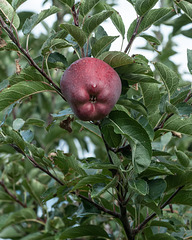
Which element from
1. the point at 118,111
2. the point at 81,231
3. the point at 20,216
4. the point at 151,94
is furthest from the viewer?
the point at 20,216

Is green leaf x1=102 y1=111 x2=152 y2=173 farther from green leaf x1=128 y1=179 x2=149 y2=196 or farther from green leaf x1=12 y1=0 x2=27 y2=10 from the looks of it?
green leaf x1=12 y1=0 x2=27 y2=10

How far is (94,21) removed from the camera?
3.17 ft

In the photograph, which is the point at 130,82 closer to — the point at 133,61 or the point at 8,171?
the point at 133,61

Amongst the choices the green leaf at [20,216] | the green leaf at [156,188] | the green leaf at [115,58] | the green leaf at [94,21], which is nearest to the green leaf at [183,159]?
the green leaf at [156,188]

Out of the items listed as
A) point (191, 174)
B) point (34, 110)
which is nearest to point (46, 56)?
point (191, 174)

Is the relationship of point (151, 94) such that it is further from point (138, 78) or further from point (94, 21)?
point (94, 21)

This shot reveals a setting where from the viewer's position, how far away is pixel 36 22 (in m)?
1.03

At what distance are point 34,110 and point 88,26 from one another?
6.79 ft

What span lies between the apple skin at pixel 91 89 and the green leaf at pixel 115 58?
0.15 feet

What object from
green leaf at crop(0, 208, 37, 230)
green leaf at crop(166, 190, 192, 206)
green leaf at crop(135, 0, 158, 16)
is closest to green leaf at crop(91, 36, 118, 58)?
green leaf at crop(135, 0, 158, 16)

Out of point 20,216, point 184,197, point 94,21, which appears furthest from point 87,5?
point 20,216

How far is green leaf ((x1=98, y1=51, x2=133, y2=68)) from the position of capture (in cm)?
93

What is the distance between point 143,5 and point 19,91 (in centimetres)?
40

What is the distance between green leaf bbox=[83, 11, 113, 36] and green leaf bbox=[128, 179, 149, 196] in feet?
1.33
